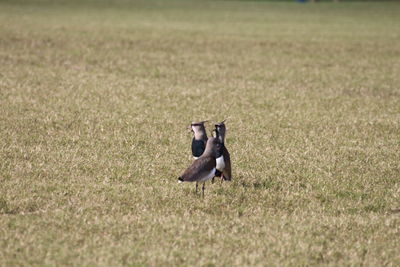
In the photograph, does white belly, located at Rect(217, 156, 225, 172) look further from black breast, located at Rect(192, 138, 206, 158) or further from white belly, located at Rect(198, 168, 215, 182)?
black breast, located at Rect(192, 138, 206, 158)

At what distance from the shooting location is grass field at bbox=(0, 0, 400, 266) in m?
6.68

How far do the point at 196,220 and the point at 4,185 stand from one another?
2.77m

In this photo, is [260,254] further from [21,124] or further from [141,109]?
[141,109]

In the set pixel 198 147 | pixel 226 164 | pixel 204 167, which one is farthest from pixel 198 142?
pixel 204 167

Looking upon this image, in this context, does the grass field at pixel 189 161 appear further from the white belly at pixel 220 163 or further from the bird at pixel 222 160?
the white belly at pixel 220 163

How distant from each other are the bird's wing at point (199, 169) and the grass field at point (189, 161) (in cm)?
44

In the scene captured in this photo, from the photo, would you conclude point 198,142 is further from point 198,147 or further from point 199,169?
point 199,169

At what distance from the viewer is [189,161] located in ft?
32.6

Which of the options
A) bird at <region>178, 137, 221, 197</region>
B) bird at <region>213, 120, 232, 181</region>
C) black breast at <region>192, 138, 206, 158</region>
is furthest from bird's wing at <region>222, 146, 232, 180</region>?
black breast at <region>192, 138, 206, 158</region>

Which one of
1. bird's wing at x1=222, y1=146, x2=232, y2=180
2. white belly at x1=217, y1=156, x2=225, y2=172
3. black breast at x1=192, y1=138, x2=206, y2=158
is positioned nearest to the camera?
white belly at x1=217, y1=156, x2=225, y2=172

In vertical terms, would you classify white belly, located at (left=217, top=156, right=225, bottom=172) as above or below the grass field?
above

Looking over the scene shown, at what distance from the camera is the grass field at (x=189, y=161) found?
6684 millimetres

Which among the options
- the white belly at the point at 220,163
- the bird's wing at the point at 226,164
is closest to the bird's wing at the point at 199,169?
the white belly at the point at 220,163

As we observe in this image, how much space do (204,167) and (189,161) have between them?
2.29 metres
